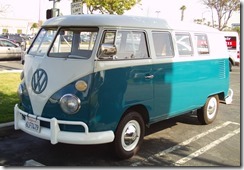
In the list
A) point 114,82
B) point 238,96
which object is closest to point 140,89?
point 114,82

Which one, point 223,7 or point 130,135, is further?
point 223,7

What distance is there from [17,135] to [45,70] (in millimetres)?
1771

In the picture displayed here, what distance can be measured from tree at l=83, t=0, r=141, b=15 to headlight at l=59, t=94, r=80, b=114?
15506 mm

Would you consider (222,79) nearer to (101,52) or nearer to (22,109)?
(101,52)

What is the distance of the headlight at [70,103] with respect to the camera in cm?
390

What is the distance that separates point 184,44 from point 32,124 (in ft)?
9.72

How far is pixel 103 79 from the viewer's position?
3.97m

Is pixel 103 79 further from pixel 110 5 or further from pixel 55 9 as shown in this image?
pixel 110 5

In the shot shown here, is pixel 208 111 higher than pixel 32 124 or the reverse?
the reverse

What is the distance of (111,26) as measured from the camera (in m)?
4.21

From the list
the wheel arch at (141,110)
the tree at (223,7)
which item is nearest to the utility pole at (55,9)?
the wheel arch at (141,110)

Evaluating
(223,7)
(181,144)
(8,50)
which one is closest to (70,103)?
(181,144)

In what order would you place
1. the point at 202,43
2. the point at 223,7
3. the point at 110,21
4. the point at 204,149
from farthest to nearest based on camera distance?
the point at 223,7
the point at 202,43
the point at 204,149
the point at 110,21

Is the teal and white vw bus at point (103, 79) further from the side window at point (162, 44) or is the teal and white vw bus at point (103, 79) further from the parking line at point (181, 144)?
the parking line at point (181, 144)
